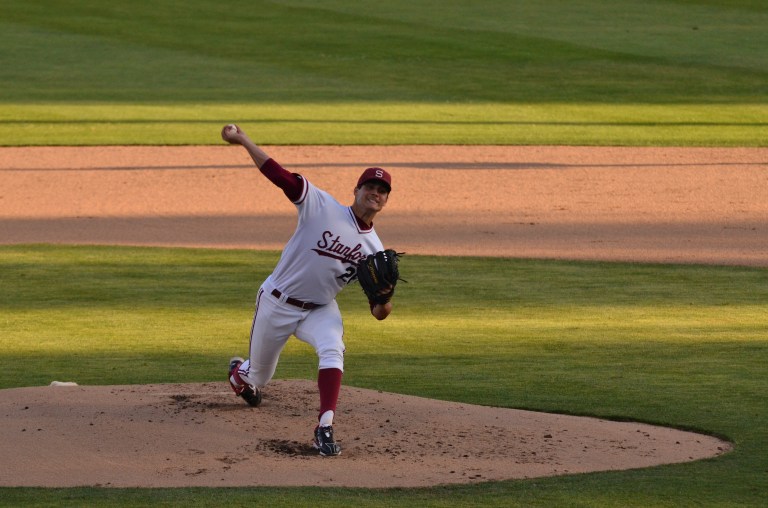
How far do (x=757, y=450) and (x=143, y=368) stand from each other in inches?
156

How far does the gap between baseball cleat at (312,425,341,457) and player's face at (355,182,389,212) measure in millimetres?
1116

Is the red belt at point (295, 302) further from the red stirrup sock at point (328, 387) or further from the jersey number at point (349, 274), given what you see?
the red stirrup sock at point (328, 387)

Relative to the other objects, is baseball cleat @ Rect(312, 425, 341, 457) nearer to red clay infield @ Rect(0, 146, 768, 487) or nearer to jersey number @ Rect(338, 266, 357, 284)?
red clay infield @ Rect(0, 146, 768, 487)

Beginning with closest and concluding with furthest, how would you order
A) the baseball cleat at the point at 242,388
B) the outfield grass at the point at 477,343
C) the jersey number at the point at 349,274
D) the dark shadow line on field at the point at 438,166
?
the outfield grass at the point at 477,343 → the jersey number at the point at 349,274 → the baseball cleat at the point at 242,388 → the dark shadow line on field at the point at 438,166

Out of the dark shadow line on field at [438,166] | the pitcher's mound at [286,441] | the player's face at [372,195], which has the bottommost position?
the pitcher's mound at [286,441]

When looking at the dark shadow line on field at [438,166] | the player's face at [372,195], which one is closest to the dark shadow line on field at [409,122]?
the dark shadow line on field at [438,166]

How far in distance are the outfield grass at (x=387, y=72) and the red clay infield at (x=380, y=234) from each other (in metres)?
1.87

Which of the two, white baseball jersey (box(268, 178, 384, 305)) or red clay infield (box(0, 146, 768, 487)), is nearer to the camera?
red clay infield (box(0, 146, 768, 487))

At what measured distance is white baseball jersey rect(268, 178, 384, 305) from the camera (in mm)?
6996

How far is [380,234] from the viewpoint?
1519 cm

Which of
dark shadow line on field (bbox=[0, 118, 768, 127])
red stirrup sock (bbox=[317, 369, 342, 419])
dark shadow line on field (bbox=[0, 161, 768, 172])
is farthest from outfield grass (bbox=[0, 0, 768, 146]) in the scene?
red stirrup sock (bbox=[317, 369, 342, 419])

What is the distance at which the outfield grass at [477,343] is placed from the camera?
6.23 metres

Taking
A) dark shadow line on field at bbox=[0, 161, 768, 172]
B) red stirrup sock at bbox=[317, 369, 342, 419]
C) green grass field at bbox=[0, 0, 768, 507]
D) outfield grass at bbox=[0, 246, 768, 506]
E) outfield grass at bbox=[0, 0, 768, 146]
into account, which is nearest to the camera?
outfield grass at bbox=[0, 246, 768, 506]

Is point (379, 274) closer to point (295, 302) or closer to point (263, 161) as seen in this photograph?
point (295, 302)
